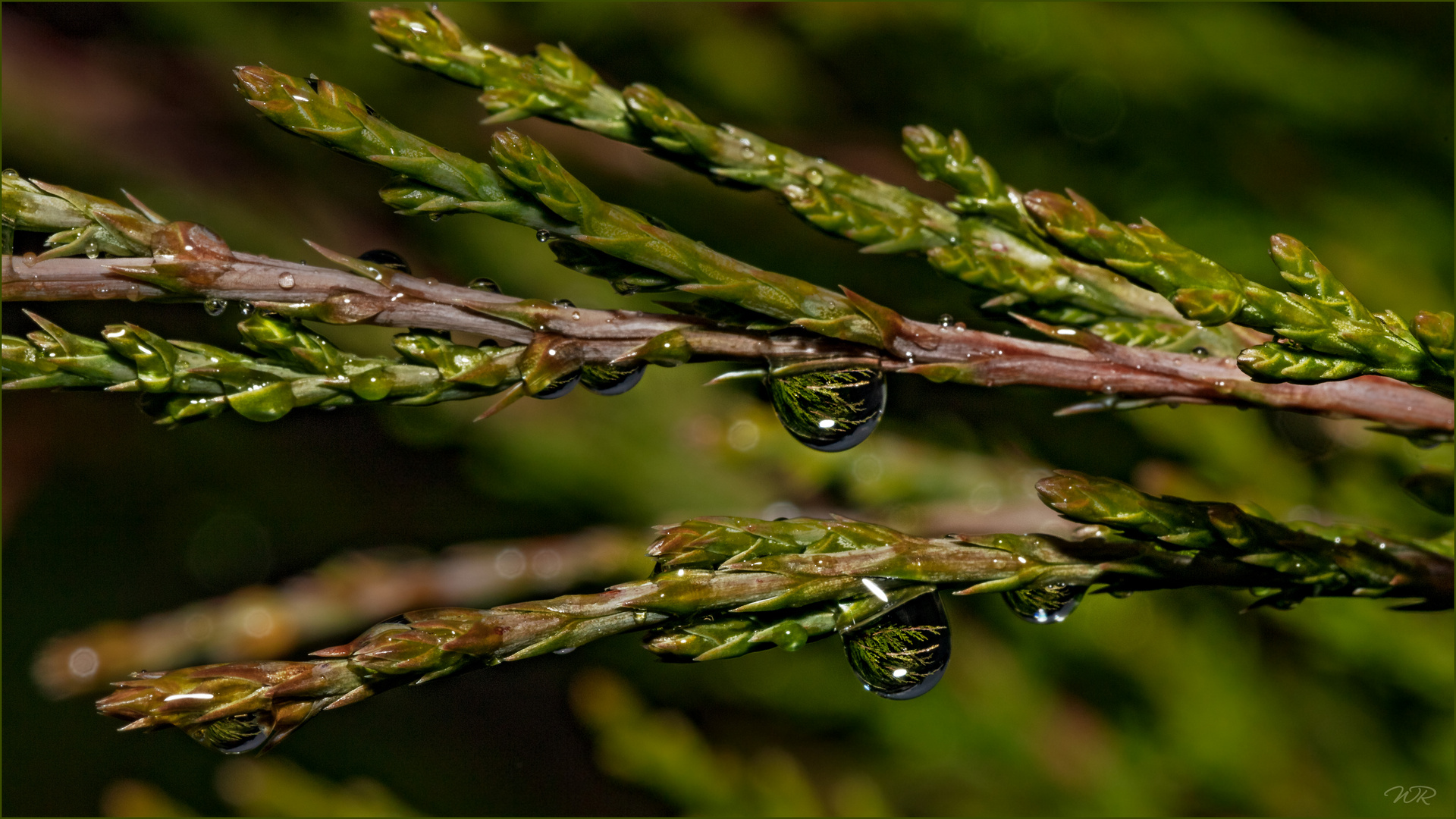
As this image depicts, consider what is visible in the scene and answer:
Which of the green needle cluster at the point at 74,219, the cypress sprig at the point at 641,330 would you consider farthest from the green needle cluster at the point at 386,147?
the green needle cluster at the point at 74,219

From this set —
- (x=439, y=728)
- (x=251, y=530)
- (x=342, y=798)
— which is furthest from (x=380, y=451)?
(x=342, y=798)

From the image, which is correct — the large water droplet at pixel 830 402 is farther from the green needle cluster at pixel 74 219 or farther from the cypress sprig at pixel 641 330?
the green needle cluster at pixel 74 219

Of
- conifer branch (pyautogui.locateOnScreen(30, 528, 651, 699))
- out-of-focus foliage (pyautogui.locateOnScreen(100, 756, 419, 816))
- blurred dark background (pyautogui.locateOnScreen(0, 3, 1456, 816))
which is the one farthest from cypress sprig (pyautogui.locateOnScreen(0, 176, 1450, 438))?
out-of-focus foliage (pyautogui.locateOnScreen(100, 756, 419, 816))

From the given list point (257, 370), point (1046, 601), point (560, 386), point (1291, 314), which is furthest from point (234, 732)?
point (1291, 314)

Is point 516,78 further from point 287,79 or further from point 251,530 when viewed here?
point 251,530

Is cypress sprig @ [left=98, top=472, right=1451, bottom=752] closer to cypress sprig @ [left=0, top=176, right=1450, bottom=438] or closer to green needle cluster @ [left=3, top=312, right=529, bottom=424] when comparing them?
cypress sprig @ [left=0, top=176, right=1450, bottom=438]
